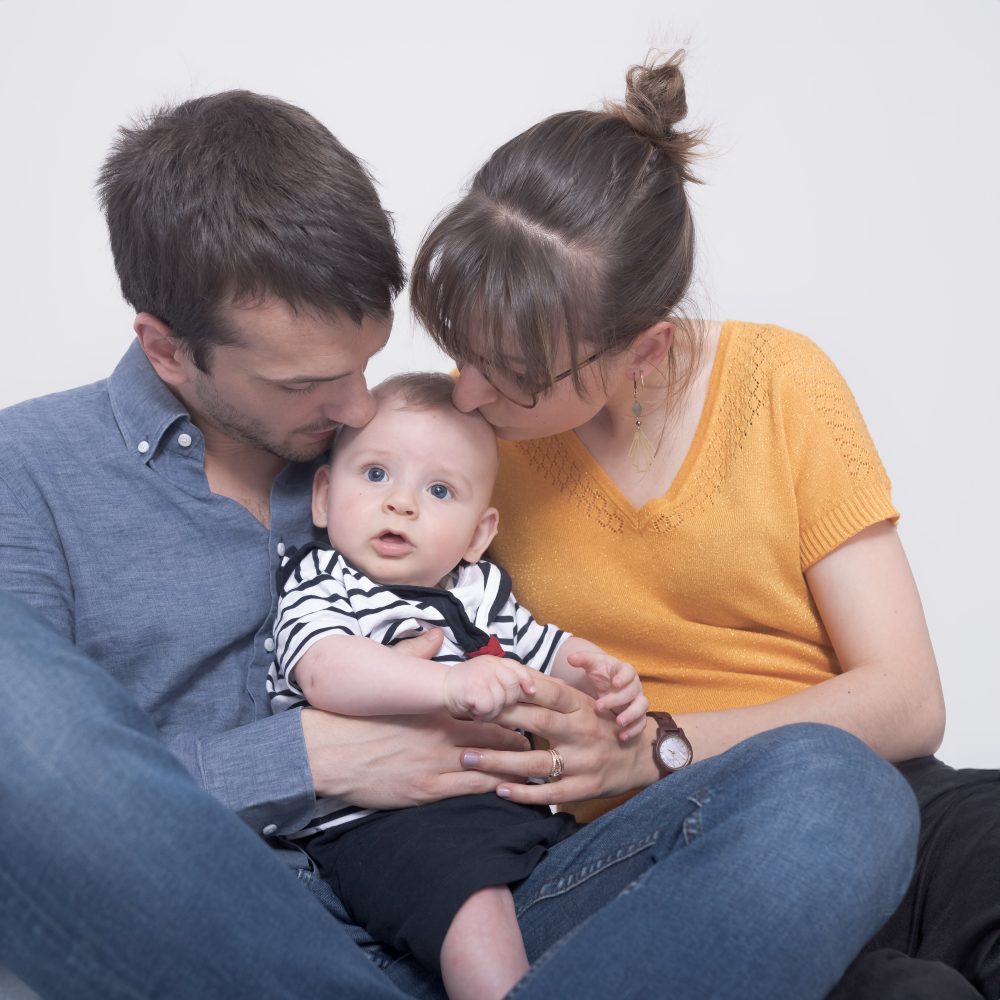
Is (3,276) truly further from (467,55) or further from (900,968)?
(900,968)

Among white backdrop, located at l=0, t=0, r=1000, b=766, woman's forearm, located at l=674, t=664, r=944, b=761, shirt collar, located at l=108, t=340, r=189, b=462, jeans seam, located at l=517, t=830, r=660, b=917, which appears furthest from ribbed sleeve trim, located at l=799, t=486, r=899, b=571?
white backdrop, located at l=0, t=0, r=1000, b=766

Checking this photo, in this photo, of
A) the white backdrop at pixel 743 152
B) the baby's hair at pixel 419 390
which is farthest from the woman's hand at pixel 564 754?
the white backdrop at pixel 743 152

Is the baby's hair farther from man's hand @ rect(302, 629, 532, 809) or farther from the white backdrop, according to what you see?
the white backdrop

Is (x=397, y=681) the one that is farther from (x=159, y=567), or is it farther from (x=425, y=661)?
(x=159, y=567)

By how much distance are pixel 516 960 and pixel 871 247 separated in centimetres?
232

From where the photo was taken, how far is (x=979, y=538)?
131 inches

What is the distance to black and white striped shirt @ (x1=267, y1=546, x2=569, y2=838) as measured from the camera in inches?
72.6

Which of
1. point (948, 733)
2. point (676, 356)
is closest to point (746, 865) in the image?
point (676, 356)

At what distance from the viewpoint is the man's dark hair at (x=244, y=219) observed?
185cm

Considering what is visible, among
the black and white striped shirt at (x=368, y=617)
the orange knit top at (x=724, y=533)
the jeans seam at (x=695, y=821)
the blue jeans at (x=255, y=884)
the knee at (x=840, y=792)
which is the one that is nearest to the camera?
the blue jeans at (x=255, y=884)

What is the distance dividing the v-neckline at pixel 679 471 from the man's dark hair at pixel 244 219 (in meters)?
0.51

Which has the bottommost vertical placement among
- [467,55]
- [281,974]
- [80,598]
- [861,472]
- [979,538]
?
[979,538]

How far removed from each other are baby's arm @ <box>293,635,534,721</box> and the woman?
0.51ft

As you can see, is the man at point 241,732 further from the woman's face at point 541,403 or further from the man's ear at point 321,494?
the woman's face at point 541,403
